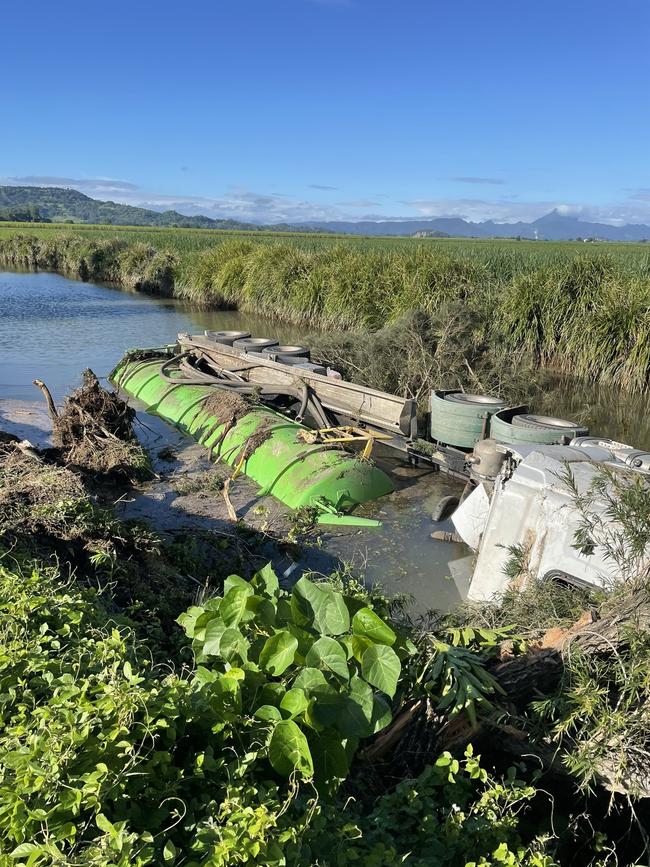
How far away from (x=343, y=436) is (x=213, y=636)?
8.38 metres

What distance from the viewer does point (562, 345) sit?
16.8m

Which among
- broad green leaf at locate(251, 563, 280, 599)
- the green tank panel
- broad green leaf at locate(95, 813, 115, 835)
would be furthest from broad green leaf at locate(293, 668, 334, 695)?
the green tank panel

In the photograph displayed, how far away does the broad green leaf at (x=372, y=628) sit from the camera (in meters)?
2.85

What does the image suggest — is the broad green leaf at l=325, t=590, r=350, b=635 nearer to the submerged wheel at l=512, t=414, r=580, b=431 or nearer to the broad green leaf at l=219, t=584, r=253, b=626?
the broad green leaf at l=219, t=584, r=253, b=626

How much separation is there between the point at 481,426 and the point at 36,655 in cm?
870

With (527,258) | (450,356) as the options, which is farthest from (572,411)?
(527,258)

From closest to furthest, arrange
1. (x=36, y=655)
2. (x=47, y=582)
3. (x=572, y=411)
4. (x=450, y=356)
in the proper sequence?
(x=36, y=655) → (x=47, y=582) → (x=450, y=356) → (x=572, y=411)

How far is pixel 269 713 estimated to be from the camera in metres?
2.50

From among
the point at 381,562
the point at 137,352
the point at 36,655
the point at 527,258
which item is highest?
the point at 527,258

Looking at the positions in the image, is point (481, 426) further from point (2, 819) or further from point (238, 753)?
point (2, 819)

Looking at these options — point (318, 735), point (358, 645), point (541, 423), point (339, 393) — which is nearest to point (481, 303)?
point (339, 393)

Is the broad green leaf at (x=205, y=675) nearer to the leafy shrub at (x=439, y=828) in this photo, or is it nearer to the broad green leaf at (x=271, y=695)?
the broad green leaf at (x=271, y=695)

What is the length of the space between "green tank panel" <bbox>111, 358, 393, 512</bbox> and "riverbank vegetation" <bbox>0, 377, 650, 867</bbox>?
555 centimetres

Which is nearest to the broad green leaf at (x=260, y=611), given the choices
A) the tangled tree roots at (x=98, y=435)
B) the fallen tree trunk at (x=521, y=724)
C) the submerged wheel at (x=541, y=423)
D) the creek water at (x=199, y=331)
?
the fallen tree trunk at (x=521, y=724)
